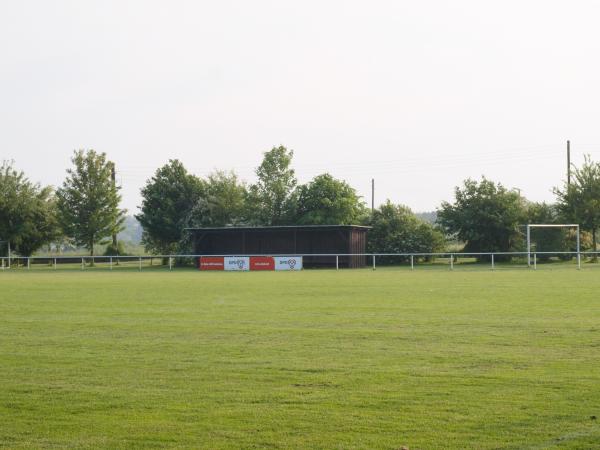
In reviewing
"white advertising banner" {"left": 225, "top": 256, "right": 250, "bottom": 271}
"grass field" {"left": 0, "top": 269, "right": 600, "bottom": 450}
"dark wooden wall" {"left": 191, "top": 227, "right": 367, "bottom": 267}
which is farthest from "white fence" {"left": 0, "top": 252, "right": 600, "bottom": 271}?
"grass field" {"left": 0, "top": 269, "right": 600, "bottom": 450}

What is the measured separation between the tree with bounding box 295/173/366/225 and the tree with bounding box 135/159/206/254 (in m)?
9.58

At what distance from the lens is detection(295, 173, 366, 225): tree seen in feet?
191

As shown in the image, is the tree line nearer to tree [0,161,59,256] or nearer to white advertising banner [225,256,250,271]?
tree [0,161,59,256]

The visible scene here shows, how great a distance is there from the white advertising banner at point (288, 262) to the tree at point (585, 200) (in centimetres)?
1879

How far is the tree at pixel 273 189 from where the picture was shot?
61.1m

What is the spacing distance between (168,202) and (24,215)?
10.8 metres

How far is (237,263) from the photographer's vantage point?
46406mm

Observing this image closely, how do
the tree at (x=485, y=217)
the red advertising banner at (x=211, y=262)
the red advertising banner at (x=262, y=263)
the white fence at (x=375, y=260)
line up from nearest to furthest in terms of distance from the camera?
the white fence at (x=375, y=260)
the red advertising banner at (x=262, y=263)
the red advertising banner at (x=211, y=262)
the tree at (x=485, y=217)

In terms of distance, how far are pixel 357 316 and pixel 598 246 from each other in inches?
1849

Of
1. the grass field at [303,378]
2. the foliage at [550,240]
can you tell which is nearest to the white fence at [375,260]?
the foliage at [550,240]

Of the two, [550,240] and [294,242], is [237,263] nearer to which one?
[294,242]

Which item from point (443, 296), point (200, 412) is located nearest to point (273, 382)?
point (200, 412)

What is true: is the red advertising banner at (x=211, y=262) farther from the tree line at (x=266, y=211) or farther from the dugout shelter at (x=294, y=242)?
the tree line at (x=266, y=211)

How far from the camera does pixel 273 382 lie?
27.2 feet
